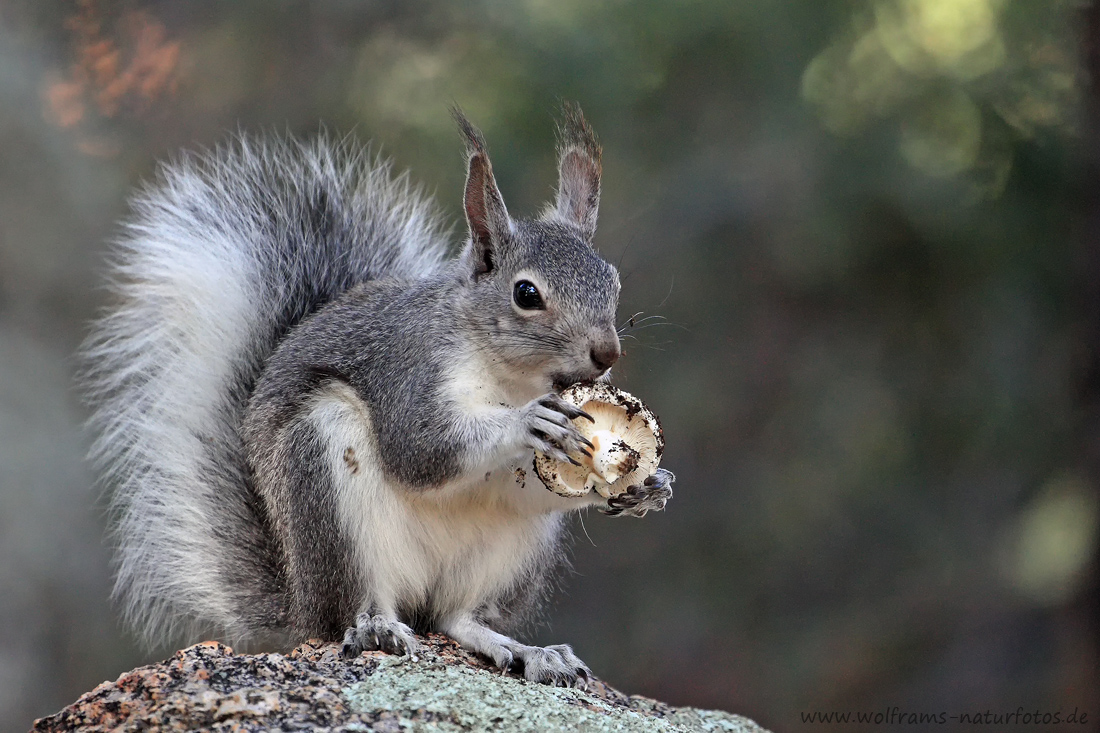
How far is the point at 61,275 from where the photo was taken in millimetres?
3965

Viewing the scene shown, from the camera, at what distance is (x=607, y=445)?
1.96 m

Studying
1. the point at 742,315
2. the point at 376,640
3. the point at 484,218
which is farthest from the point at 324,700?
the point at 742,315

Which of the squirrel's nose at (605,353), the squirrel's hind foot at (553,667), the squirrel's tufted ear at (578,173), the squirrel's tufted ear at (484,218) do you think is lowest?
the squirrel's hind foot at (553,667)

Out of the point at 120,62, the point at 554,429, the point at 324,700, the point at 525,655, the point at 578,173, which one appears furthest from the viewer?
the point at 120,62

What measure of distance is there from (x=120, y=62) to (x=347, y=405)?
2133 mm

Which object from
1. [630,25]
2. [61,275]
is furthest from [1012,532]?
[61,275]

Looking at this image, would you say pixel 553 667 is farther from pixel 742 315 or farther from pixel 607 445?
pixel 742 315

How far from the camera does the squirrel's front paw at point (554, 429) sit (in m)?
1.89

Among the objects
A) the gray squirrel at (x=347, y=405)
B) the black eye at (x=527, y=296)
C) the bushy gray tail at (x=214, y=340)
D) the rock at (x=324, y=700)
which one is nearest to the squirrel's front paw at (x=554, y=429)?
the gray squirrel at (x=347, y=405)

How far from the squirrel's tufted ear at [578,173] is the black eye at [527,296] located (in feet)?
1.06

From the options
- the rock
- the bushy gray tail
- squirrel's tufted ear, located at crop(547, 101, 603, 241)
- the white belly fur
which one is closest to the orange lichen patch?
the bushy gray tail

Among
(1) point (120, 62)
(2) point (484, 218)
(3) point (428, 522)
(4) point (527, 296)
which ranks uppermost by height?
(1) point (120, 62)

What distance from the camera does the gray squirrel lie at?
208 cm

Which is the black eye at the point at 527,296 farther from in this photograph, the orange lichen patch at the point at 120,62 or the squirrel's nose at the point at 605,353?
the orange lichen patch at the point at 120,62
